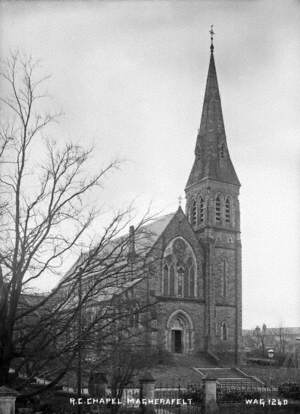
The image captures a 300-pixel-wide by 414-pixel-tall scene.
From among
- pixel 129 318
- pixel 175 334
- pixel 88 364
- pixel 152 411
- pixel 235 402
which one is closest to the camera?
pixel 129 318

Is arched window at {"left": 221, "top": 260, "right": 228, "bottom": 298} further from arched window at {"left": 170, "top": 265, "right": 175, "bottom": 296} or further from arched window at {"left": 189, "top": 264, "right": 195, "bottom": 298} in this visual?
→ arched window at {"left": 170, "top": 265, "right": 175, "bottom": 296}

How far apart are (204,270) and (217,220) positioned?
4766 millimetres

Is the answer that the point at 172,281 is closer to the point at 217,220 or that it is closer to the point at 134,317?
the point at 217,220

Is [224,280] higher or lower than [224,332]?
higher

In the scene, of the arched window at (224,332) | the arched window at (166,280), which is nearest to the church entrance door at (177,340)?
the arched window at (166,280)

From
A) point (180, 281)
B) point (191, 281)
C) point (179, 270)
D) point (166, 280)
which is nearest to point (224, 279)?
point (191, 281)

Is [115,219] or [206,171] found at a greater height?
[206,171]

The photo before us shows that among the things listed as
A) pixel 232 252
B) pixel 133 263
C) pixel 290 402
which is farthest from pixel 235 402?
pixel 232 252

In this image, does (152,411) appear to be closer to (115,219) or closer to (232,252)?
(115,219)

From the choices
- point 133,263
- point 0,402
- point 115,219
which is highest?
point 115,219

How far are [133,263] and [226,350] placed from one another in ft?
106

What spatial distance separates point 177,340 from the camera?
131 feet

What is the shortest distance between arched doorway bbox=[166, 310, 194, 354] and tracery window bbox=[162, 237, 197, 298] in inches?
64.6

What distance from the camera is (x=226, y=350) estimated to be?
40500 mm
